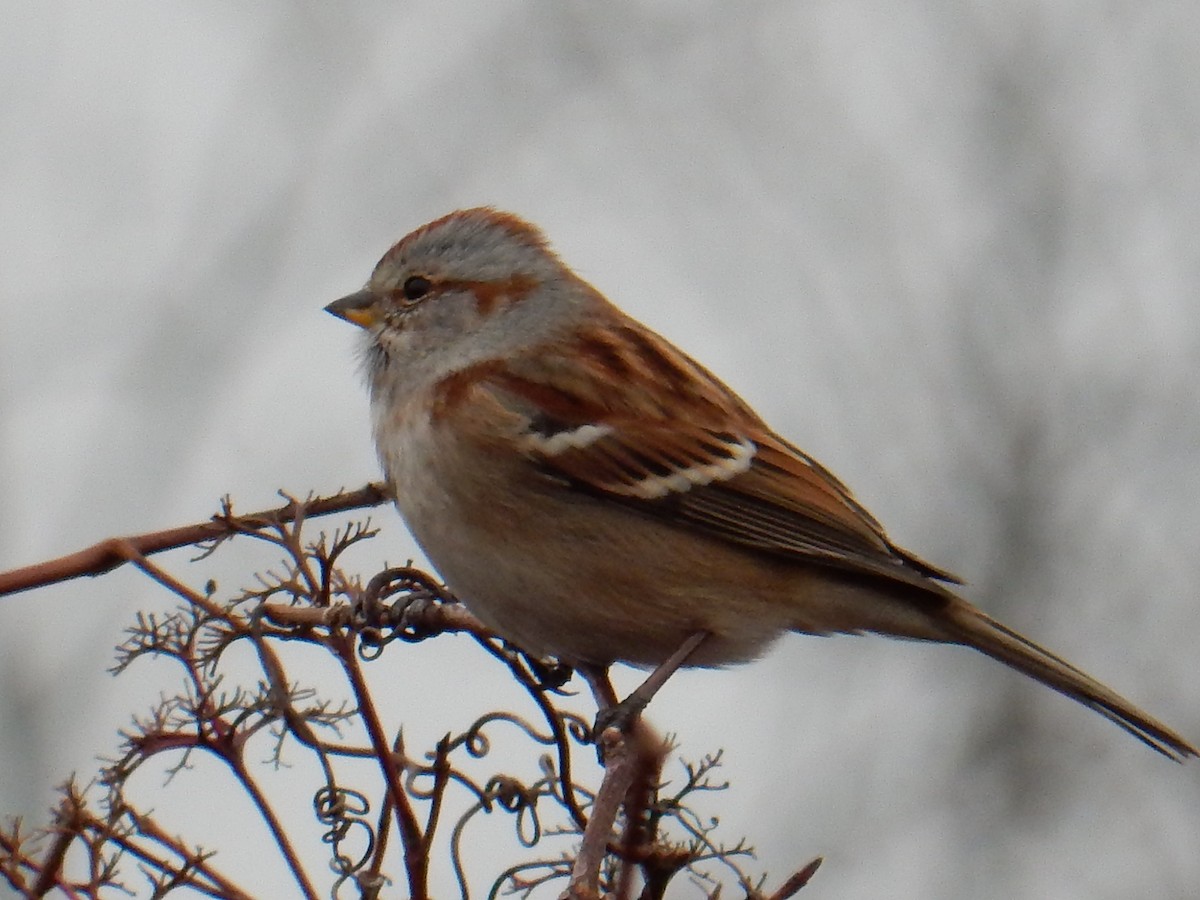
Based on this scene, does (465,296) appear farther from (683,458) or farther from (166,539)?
(166,539)

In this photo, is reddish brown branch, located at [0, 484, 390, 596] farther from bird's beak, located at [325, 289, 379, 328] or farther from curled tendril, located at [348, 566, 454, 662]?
bird's beak, located at [325, 289, 379, 328]

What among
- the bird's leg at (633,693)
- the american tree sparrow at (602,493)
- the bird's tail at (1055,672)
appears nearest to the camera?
the bird's leg at (633,693)

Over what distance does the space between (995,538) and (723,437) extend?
146 inches

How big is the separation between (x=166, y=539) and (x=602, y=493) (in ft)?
5.73

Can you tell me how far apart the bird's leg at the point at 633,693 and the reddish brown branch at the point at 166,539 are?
20.2 inches

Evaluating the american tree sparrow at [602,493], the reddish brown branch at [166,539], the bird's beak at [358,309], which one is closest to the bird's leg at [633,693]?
the american tree sparrow at [602,493]

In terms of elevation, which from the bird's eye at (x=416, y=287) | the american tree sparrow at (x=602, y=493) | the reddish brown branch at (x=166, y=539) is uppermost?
the bird's eye at (x=416, y=287)

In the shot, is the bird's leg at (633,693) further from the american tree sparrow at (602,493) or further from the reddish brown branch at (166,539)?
the reddish brown branch at (166,539)

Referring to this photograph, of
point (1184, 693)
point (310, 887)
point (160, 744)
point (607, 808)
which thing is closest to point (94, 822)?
point (160, 744)

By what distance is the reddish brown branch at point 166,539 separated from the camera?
2.11 m

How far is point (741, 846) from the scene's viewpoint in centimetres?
204

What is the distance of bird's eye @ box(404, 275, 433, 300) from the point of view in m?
4.57

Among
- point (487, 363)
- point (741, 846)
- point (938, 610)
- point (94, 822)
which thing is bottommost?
point (741, 846)

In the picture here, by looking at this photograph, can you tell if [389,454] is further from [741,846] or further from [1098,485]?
[1098,485]
